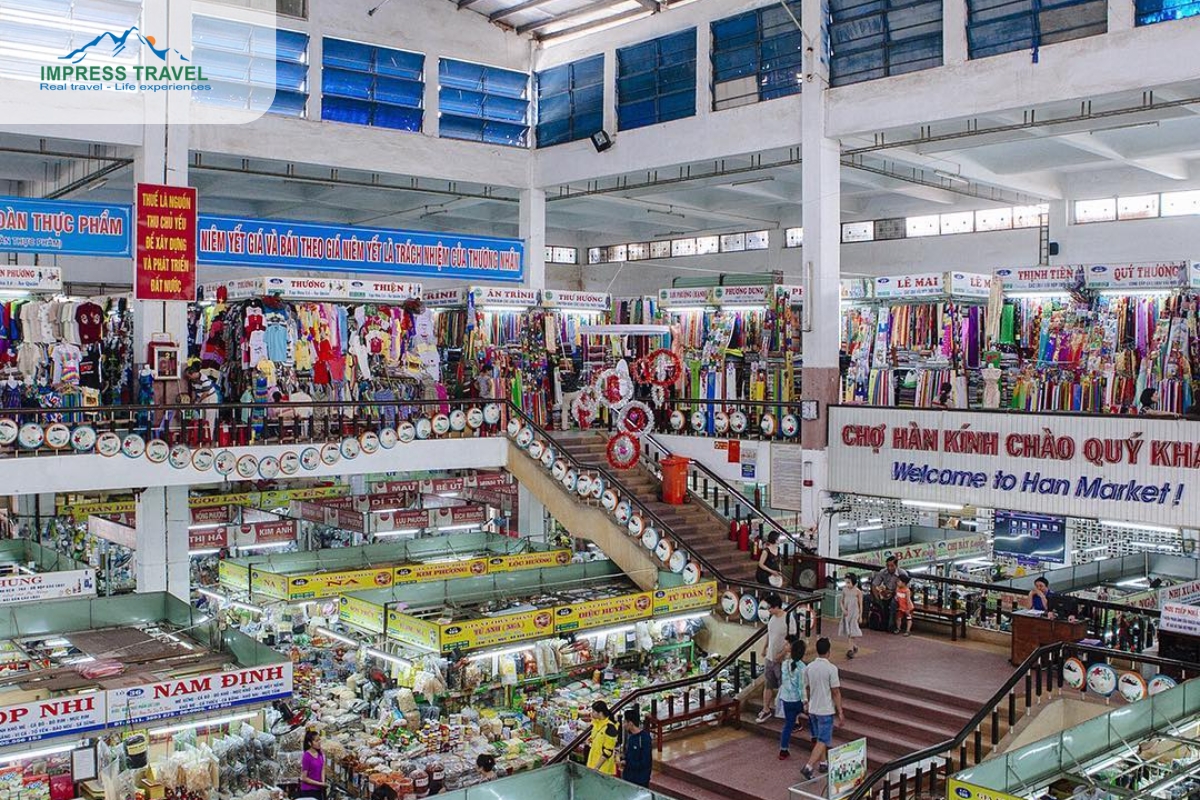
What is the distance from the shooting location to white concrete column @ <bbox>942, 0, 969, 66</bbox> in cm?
1560

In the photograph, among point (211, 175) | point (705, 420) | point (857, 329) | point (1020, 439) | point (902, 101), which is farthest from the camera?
point (211, 175)

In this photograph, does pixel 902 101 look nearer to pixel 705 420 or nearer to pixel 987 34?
pixel 987 34

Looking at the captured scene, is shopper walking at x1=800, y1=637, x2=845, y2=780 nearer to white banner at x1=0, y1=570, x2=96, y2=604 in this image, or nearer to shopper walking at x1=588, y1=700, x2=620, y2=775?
shopper walking at x1=588, y1=700, x2=620, y2=775

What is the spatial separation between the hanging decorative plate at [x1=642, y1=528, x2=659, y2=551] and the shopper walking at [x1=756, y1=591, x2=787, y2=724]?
353 cm

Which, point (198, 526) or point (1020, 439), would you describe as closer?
point (1020, 439)

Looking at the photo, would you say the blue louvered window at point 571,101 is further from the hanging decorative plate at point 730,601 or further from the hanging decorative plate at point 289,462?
the hanging decorative plate at point 730,601

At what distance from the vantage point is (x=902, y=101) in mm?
16250

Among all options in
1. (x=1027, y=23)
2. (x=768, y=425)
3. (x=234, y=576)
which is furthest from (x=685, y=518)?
(x=1027, y=23)

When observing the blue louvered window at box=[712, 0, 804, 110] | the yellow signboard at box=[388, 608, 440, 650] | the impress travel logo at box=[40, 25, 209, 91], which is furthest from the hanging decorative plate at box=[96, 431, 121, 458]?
the blue louvered window at box=[712, 0, 804, 110]

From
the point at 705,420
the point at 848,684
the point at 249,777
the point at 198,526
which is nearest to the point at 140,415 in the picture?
the point at 198,526

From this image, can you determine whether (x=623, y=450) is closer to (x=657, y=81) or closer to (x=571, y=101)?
(x=657, y=81)

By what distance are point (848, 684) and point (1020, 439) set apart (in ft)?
14.7

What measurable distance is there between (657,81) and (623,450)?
655 centimetres

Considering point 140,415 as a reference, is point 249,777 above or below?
below
